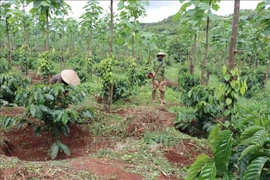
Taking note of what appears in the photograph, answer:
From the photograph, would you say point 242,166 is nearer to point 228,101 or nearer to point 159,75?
point 228,101

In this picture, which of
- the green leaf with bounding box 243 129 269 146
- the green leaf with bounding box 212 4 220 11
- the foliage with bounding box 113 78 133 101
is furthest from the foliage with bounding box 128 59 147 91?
the green leaf with bounding box 243 129 269 146

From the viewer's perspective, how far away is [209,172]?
1425 millimetres

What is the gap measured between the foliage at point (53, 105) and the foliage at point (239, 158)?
296 centimetres

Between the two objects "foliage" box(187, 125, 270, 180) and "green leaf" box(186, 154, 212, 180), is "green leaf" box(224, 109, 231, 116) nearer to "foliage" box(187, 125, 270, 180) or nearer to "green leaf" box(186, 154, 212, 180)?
"foliage" box(187, 125, 270, 180)

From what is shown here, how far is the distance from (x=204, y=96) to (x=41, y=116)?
113 inches

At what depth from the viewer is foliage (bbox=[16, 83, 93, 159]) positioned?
163 inches

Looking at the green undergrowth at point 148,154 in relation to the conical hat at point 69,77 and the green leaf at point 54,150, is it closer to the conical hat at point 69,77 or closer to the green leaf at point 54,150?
the green leaf at point 54,150

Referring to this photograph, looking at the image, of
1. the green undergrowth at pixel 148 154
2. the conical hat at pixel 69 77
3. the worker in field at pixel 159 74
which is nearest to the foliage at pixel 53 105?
the conical hat at pixel 69 77

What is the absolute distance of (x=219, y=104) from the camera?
4938 millimetres

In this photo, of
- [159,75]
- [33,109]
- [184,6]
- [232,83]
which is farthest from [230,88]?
[159,75]

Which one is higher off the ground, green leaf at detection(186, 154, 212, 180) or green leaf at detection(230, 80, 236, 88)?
green leaf at detection(230, 80, 236, 88)

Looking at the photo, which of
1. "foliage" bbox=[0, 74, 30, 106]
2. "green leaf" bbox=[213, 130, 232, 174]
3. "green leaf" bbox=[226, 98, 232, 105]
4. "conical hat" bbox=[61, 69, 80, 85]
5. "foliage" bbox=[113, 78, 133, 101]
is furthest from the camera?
"foliage" bbox=[113, 78, 133, 101]

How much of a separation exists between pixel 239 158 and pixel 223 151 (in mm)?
92

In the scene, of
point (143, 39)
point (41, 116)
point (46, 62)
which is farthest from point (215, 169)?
point (46, 62)
